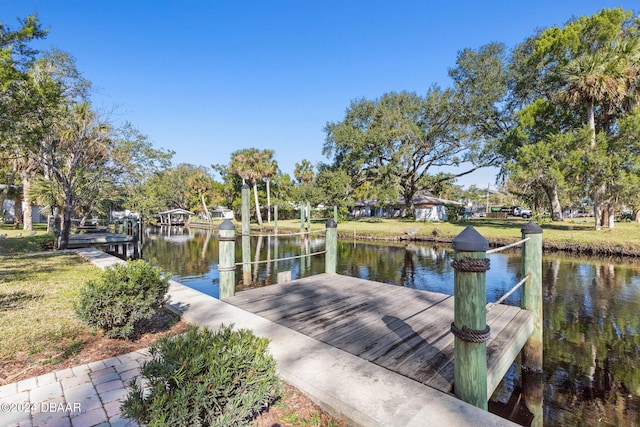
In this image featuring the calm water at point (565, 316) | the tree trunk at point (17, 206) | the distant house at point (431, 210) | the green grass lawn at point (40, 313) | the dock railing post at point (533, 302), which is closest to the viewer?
the green grass lawn at point (40, 313)

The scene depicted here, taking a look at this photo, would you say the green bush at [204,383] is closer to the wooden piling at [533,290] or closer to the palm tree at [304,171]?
the wooden piling at [533,290]

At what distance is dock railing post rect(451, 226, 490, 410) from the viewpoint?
213 cm

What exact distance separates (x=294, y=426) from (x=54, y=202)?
67.6ft

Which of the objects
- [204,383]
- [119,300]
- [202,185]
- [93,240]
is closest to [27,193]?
[93,240]

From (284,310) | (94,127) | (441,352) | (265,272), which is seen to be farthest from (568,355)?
(94,127)

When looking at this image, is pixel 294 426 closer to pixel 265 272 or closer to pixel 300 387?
pixel 300 387

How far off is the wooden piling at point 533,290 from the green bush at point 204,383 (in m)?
3.69

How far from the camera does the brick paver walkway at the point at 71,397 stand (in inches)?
80.0

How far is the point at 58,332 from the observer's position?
3604 mm

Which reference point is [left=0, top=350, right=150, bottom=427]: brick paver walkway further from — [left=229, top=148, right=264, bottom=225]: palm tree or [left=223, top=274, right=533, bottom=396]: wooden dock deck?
[left=229, top=148, right=264, bottom=225]: palm tree

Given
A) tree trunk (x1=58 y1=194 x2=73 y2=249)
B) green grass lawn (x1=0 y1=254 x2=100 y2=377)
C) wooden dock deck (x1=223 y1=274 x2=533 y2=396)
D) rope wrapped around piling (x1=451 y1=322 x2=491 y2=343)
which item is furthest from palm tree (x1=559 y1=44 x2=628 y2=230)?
tree trunk (x1=58 y1=194 x2=73 y2=249)

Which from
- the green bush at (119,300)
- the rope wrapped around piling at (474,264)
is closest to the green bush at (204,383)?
the rope wrapped around piling at (474,264)

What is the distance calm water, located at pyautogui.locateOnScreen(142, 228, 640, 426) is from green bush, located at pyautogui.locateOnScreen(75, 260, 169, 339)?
1.68 ft

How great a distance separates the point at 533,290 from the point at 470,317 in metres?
2.62
